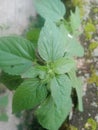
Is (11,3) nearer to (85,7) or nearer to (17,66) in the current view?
(85,7)

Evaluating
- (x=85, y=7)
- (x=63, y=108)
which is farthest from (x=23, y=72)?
(x=85, y=7)

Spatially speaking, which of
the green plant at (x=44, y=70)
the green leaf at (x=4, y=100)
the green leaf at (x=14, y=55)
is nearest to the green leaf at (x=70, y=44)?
the green plant at (x=44, y=70)

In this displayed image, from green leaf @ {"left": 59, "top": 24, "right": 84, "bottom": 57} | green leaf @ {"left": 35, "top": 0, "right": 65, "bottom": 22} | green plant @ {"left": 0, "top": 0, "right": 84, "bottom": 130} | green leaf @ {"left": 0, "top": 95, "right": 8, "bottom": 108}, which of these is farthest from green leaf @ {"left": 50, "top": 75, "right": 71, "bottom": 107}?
green leaf @ {"left": 0, "top": 95, "right": 8, "bottom": 108}

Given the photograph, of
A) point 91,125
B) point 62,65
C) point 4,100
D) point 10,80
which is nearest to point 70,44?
point 62,65

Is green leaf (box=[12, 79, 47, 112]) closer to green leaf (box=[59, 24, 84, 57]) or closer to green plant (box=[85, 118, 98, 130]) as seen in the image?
green leaf (box=[59, 24, 84, 57])

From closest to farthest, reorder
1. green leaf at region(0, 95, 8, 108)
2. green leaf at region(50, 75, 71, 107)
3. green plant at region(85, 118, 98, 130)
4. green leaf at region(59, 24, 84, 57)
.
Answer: green leaf at region(50, 75, 71, 107) → green leaf at region(59, 24, 84, 57) → green plant at region(85, 118, 98, 130) → green leaf at region(0, 95, 8, 108)

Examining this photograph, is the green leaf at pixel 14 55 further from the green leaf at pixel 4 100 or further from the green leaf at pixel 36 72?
the green leaf at pixel 4 100

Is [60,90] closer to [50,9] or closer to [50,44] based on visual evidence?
[50,44]
